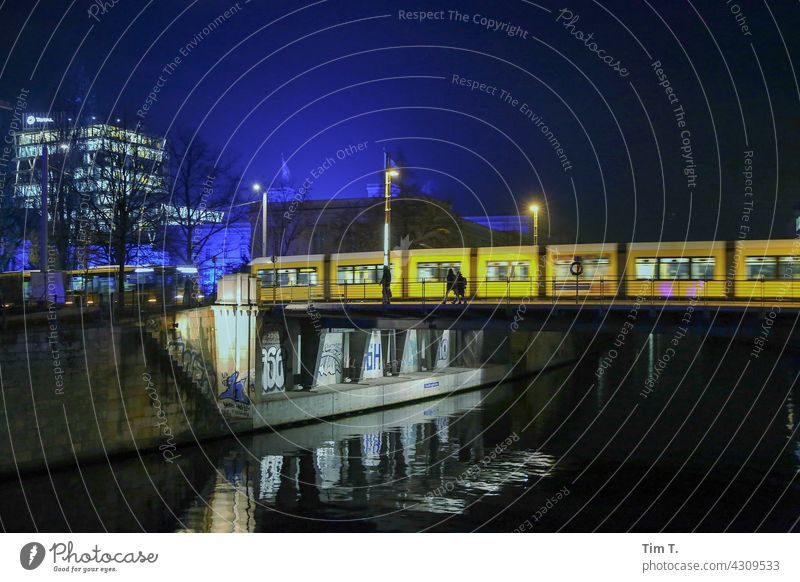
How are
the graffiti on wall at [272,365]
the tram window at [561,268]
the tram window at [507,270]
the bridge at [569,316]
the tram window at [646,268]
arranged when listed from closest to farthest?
the bridge at [569,316] → the graffiti on wall at [272,365] → the tram window at [646,268] → the tram window at [561,268] → the tram window at [507,270]

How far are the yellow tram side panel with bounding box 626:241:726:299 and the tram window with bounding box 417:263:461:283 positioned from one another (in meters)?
9.17

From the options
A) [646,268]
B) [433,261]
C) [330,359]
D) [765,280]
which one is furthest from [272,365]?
[765,280]

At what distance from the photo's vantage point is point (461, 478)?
88.4ft

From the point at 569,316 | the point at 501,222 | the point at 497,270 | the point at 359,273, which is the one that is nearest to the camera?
the point at 569,316

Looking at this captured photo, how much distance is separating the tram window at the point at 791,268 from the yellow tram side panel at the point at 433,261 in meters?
15.1

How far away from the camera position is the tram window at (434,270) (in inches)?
1786

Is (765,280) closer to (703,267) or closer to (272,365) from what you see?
(703,267)

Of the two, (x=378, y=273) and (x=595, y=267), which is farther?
(x=378, y=273)

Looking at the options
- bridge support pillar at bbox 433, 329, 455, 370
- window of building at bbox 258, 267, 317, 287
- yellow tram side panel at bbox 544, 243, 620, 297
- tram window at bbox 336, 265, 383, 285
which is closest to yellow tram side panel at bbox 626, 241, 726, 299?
yellow tram side panel at bbox 544, 243, 620, 297

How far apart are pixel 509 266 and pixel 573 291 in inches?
145

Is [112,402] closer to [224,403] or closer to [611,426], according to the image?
[224,403]

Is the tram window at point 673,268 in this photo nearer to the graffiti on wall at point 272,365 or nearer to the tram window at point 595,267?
the tram window at point 595,267

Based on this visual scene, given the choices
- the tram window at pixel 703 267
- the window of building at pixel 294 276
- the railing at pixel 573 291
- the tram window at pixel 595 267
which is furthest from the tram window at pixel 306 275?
the tram window at pixel 703 267

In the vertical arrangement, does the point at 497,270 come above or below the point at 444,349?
above
